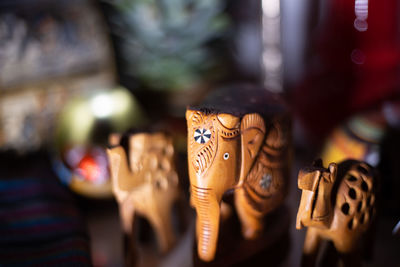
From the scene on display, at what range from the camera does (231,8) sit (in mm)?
1133

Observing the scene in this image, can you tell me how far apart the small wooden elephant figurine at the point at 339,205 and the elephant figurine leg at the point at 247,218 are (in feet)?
0.32

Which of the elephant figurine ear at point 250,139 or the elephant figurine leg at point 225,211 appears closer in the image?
the elephant figurine ear at point 250,139

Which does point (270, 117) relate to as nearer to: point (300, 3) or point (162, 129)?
point (162, 129)

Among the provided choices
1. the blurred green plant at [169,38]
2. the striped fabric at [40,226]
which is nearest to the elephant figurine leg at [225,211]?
the striped fabric at [40,226]

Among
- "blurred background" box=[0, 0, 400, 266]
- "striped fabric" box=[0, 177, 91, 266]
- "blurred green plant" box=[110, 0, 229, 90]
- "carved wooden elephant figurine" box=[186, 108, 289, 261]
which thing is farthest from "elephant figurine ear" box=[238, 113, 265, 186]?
"blurred green plant" box=[110, 0, 229, 90]

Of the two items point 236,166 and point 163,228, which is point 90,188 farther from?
point 236,166

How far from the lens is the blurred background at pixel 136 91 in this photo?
85cm

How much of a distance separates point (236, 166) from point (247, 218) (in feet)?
0.46

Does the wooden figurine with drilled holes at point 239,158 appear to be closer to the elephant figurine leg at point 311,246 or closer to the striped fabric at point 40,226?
the elephant figurine leg at point 311,246

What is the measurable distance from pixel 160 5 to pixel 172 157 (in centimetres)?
49

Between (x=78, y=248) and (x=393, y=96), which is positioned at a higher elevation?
(x=393, y=96)

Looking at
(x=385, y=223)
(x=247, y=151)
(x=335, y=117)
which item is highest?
(x=247, y=151)

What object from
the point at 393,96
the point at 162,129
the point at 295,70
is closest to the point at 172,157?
the point at 162,129

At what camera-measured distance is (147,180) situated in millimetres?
754
